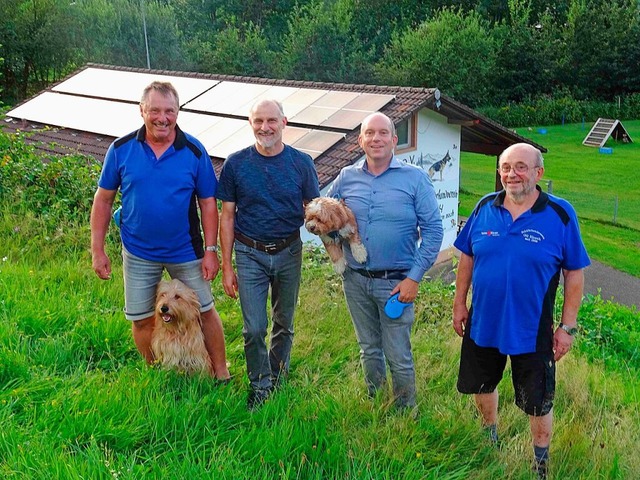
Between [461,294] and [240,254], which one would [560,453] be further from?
[240,254]

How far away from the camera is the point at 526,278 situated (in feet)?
11.4

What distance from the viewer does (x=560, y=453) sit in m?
3.76

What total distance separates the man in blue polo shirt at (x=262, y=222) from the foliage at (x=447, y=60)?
37.6 m

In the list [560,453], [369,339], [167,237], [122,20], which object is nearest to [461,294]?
[369,339]

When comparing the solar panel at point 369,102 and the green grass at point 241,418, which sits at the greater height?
the solar panel at point 369,102

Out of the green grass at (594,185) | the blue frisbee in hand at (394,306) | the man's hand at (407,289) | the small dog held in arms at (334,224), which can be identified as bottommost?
the green grass at (594,185)

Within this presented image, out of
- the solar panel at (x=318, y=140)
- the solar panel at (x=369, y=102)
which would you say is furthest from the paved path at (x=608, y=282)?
the solar panel at (x=318, y=140)

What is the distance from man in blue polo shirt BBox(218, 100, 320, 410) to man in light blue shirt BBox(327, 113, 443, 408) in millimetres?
320

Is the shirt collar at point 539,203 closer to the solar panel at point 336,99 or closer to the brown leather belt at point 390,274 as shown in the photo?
the brown leather belt at point 390,274

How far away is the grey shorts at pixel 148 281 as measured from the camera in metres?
4.16

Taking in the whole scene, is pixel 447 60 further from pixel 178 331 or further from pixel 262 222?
pixel 178 331

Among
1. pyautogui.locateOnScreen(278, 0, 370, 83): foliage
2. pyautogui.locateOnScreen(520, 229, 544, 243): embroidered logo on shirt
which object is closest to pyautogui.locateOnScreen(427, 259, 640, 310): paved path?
pyautogui.locateOnScreen(520, 229, 544, 243): embroidered logo on shirt

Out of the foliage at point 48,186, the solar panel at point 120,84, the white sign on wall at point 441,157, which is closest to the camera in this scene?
the foliage at point 48,186

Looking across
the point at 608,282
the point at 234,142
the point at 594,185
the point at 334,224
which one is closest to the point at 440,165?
the point at 608,282
